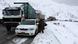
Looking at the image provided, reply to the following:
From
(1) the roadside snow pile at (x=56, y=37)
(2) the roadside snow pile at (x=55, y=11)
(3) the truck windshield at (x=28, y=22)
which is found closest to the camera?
(1) the roadside snow pile at (x=56, y=37)

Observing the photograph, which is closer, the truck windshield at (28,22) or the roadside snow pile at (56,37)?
the roadside snow pile at (56,37)

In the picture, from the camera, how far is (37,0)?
82.0 metres

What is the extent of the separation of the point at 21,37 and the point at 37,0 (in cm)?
5891

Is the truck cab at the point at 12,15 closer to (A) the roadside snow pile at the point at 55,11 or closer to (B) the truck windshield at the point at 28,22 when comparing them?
(B) the truck windshield at the point at 28,22

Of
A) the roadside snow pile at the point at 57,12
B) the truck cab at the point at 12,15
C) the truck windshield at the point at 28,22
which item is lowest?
the roadside snow pile at the point at 57,12

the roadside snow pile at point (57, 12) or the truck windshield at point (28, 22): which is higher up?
the truck windshield at point (28, 22)

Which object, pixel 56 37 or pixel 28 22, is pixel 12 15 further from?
pixel 56 37

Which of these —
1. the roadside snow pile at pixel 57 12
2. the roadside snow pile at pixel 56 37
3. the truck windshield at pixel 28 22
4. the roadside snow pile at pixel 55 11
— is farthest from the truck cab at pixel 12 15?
the roadside snow pile at pixel 57 12

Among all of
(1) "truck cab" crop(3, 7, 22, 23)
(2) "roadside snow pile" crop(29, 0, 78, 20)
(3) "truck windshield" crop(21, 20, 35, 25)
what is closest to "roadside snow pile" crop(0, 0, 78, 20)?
(2) "roadside snow pile" crop(29, 0, 78, 20)

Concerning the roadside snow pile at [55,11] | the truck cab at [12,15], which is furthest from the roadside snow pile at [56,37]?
the roadside snow pile at [55,11]

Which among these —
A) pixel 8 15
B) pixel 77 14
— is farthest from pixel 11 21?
pixel 77 14

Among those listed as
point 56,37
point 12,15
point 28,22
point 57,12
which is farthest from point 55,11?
point 56,37

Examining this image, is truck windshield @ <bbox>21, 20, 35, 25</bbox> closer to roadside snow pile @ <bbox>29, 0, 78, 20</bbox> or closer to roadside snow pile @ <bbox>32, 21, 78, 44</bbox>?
roadside snow pile @ <bbox>32, 21, 78, 44</bbox>

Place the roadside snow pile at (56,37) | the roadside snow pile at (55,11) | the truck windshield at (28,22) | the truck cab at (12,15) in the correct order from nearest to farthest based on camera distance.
→ the roadside snow pile at (56,37), the truck windshield at (28,22), the truck cab at (12,15), the roadside snow pile at (55,11)
